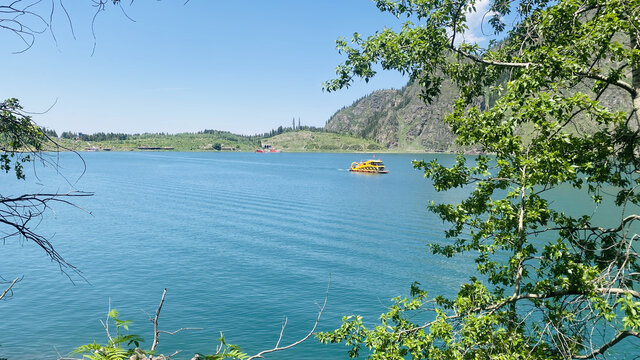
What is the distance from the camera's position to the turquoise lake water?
21281mm

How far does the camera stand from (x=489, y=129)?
338 inches

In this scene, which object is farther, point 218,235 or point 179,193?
point 179,193

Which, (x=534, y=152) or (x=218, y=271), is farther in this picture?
(x=218, y=271)

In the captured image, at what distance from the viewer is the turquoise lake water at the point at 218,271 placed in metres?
21.3

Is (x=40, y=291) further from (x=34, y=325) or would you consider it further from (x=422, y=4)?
(x=422, y=4)

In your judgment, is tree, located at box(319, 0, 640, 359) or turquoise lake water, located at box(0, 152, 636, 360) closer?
tree, located at box(319, 0, 640, 359)

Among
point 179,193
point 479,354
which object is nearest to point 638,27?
point 479,354

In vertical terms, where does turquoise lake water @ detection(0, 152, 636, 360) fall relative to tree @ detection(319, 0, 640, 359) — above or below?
below

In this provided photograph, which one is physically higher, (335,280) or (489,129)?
(489,129)

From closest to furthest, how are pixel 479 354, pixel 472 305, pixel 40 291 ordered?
1. pixel 479 354
2. pixel 472 305
3. pixel 40 291

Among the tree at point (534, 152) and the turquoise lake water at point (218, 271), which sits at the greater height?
the tree at point (534, 152)

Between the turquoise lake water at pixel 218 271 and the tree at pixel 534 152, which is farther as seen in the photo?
the turquoise lake water at pixel 218 271

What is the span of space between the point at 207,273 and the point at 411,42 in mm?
26416

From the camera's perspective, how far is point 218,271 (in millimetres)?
31297
